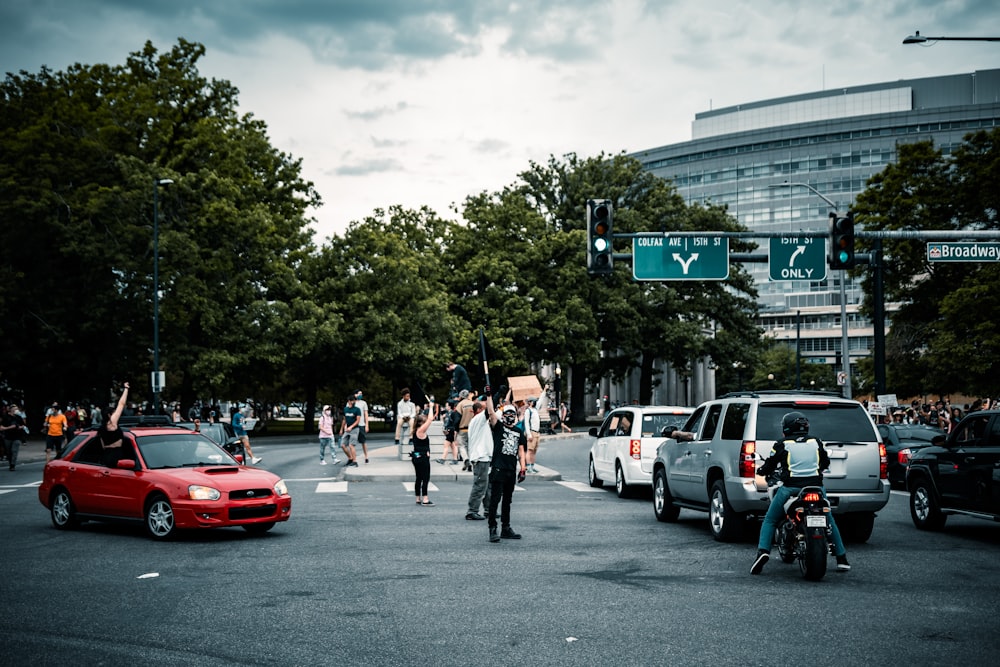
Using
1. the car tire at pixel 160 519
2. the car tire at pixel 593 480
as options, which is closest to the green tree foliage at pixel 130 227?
the car tire at pixel 593 480

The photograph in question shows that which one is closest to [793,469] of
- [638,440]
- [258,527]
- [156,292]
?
[258,527]

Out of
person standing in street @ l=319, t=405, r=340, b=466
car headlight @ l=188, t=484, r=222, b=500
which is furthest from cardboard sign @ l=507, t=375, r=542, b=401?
car headlight @ l=188, t=484, r=222, b=500

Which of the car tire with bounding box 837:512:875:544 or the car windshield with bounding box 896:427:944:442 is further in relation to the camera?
the car windshield with bounding box 896:427:944:442

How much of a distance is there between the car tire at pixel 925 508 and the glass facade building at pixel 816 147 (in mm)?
108533

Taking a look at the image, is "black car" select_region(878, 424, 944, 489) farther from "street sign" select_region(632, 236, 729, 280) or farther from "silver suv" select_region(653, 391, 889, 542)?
"silver suv" select_region(653, 391, 889, 542)

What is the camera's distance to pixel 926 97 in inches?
5012

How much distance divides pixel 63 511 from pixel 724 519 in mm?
8693

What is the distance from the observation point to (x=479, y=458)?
51.3 ft

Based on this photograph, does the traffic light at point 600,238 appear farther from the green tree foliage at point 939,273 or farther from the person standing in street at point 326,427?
the green tree foliage at point 939,273

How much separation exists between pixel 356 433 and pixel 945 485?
18.0m

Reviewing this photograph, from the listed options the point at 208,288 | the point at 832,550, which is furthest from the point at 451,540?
the point at 208,288

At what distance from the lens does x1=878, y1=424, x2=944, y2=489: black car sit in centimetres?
2255

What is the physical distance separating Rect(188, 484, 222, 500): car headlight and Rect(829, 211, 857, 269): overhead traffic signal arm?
12.9m

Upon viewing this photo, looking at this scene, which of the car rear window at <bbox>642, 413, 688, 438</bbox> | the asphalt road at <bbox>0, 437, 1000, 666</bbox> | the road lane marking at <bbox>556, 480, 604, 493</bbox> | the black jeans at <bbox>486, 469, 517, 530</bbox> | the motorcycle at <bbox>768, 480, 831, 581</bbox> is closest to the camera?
the asphalt road at <bbox>0, 437, 1000, 666</bbox>
